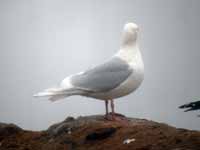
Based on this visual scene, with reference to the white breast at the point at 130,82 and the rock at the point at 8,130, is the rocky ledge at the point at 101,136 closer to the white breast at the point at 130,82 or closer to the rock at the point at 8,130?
the rock at the point at 8,130

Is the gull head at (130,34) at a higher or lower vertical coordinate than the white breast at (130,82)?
higher

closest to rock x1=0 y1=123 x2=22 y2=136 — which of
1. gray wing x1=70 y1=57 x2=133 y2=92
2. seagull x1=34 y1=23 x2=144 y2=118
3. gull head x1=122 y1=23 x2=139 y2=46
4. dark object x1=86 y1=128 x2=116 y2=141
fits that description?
seagull x1=34 y1=23 x2=144 y2=118

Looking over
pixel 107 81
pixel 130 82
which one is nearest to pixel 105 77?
pixel 107 81

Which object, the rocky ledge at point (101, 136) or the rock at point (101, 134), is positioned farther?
the rock at point (101, 134)

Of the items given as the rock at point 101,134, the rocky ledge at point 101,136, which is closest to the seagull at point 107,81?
the rocky ledge at point 101,136

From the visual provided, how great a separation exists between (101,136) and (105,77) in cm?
38

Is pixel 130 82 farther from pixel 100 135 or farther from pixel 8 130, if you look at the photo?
pixel 8 130

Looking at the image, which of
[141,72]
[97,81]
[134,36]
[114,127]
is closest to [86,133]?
[114,127]

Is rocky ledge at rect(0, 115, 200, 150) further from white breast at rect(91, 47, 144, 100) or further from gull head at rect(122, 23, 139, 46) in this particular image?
gull head at rect(122, 23, 139, 46)

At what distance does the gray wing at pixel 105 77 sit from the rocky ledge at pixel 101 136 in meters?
0.21

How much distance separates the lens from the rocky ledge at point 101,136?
2271mm

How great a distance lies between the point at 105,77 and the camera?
275 centimetres

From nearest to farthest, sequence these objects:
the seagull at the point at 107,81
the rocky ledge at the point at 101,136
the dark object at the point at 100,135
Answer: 1. the rocky ledge at the point at 101,136
2. the dark object at the point at 100,135
3. the seagull at the point at 107,81

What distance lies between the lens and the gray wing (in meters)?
2.74
